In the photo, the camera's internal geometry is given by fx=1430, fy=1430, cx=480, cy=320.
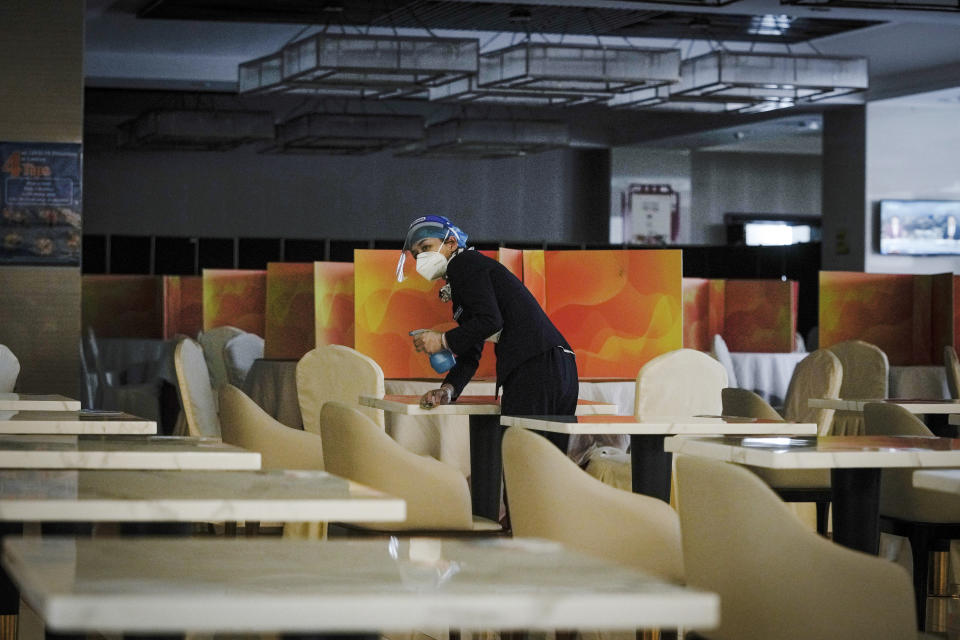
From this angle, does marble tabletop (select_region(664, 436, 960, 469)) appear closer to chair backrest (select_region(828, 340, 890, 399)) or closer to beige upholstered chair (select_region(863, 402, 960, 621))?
beige upholstered chair (select_region(863, 402, 960, 621))

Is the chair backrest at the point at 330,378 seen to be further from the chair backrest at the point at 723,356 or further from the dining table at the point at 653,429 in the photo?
the chair backrest at the point at 723,356

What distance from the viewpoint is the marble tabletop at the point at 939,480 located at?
2.47 meters

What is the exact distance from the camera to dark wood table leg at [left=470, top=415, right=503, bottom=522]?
183 inches

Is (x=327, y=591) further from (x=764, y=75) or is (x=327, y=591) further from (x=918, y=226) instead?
(x=918, y=226)

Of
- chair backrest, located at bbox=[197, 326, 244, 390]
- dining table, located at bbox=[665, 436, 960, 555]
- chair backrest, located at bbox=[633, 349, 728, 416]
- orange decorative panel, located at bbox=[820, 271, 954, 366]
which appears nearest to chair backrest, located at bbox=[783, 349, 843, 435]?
chair backrest, located at bbox=[633, 349, 728, 416]

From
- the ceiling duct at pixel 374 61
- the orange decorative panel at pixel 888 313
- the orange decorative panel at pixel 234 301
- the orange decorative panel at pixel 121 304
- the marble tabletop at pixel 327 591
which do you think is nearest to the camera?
the marble tabletop at pixel 327 591

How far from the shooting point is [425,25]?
12219 millimetres

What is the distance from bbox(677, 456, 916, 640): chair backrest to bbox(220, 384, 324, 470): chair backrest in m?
2.36

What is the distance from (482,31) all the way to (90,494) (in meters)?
11.0

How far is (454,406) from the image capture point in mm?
4508

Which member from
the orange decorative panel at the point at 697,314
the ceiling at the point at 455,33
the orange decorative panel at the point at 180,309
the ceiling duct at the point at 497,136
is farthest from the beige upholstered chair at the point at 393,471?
A: the ceiling duct at the point at 497,136

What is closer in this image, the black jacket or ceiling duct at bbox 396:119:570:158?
the black jacket

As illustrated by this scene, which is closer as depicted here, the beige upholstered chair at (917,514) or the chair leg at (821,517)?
the beige upholstered chair at (917,514)

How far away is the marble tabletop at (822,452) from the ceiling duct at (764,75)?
8058 millimetres
